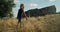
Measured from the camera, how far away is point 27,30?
18938mm

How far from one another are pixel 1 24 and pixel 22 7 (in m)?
3.10

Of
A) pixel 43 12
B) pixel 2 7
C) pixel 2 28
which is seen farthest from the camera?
pixel 2 7

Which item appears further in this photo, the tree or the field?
the tree

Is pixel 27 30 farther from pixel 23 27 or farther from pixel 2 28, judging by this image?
pixel 2 28

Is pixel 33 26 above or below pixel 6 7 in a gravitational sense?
below

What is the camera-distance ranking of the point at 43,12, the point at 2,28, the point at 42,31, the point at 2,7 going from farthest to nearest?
the point at 2,7 → the point at 43,12 → the point at 2,28 → the point at 42,31

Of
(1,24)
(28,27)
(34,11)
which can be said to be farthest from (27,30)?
(34,11)

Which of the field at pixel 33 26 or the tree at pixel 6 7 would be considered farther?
the tree at pixel 6 7

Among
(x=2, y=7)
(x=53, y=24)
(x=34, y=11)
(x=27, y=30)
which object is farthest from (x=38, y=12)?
(x=27, y=30)

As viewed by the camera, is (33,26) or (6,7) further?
(6,7)

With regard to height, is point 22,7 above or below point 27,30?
above

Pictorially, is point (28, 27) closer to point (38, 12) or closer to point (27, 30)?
point (27, 30)

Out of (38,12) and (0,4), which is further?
(0,4)

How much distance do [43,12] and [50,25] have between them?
1081 centimetres
